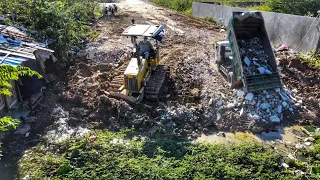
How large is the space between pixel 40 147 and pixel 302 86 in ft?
29.3

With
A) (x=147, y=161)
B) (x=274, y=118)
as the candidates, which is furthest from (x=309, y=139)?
(x=147, y=161)

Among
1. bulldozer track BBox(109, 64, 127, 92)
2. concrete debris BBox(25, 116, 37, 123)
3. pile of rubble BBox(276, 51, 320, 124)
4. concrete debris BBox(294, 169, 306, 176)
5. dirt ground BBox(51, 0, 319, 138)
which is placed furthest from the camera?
bulldozer track BBox(109, 64, 127, 92)

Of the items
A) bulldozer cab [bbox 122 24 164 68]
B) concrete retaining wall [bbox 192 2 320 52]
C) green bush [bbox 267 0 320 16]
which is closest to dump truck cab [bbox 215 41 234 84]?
bulldozer cab [bbox 122 24 164 68]

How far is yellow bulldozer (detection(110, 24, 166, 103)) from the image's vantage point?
963 cm

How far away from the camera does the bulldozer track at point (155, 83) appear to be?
33.4 ft

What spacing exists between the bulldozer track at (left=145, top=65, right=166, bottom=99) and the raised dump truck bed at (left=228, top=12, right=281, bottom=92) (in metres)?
2.57

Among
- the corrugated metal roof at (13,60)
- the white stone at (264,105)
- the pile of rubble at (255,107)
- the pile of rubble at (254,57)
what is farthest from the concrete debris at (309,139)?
the corrugated metal roof at (13,60)

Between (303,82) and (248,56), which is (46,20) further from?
(303,82)

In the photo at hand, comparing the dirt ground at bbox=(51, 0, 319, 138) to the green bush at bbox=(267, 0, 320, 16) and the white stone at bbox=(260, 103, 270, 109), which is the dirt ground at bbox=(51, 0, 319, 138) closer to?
the white stone at bbox=(260, 103, 270, 109)

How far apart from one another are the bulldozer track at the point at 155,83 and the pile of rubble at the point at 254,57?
293cm

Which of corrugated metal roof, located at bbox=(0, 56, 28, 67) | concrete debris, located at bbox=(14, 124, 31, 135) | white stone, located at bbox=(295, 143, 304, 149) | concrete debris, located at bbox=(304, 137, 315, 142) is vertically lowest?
concrete debris, located at bbox=(14, 124, 31, 135)

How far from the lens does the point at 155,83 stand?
1051 centimetres

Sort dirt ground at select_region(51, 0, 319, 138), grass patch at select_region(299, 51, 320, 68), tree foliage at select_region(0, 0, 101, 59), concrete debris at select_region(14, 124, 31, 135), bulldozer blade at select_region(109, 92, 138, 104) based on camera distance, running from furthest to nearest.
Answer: tree foliage at select_region(0, 0, 101, 59) < grass patch at select_region(299, 51, 320, 68) < bulldozer blade at select_region(109, 92, 138, 104) < dirt ground at select_region(51, 0, 319, 138) < concrete debris at select_region(14, 124, 31, 135)

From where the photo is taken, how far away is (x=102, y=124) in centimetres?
930
